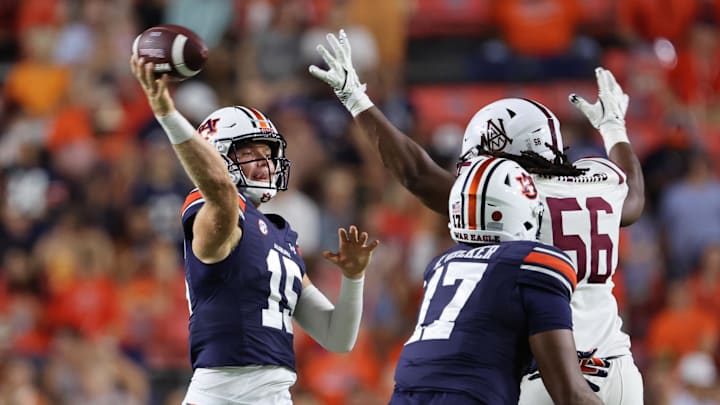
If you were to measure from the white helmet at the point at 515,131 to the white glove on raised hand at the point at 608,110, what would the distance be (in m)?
0.78

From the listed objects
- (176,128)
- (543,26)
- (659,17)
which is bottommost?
(176,128)

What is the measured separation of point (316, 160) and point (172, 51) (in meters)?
6.52

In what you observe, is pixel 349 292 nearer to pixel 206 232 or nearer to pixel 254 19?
pixel 206 232

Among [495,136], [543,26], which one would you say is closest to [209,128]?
[495,136]

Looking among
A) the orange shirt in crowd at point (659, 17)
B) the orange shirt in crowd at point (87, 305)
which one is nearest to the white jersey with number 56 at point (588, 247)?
the orange shirt in crowd at point (87, 305)

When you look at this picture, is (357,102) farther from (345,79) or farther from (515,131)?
(515,131)

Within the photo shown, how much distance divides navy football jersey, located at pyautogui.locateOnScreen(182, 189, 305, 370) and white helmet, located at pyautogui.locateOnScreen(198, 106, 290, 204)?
17 cm

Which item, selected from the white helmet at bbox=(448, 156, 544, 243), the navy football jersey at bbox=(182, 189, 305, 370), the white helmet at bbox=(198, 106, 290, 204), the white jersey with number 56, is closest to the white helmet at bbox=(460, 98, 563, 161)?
the white jersey with number 56

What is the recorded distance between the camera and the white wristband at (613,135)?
5.96 meters

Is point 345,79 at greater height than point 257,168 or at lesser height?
greater

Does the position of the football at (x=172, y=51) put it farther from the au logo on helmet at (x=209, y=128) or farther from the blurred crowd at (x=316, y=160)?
the blurred crowd at (x=316, y=160)

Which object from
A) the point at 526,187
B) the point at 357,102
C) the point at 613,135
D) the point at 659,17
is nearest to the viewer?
the point at 526,187

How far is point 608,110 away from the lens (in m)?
6.06

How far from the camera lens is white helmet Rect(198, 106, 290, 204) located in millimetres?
4945
